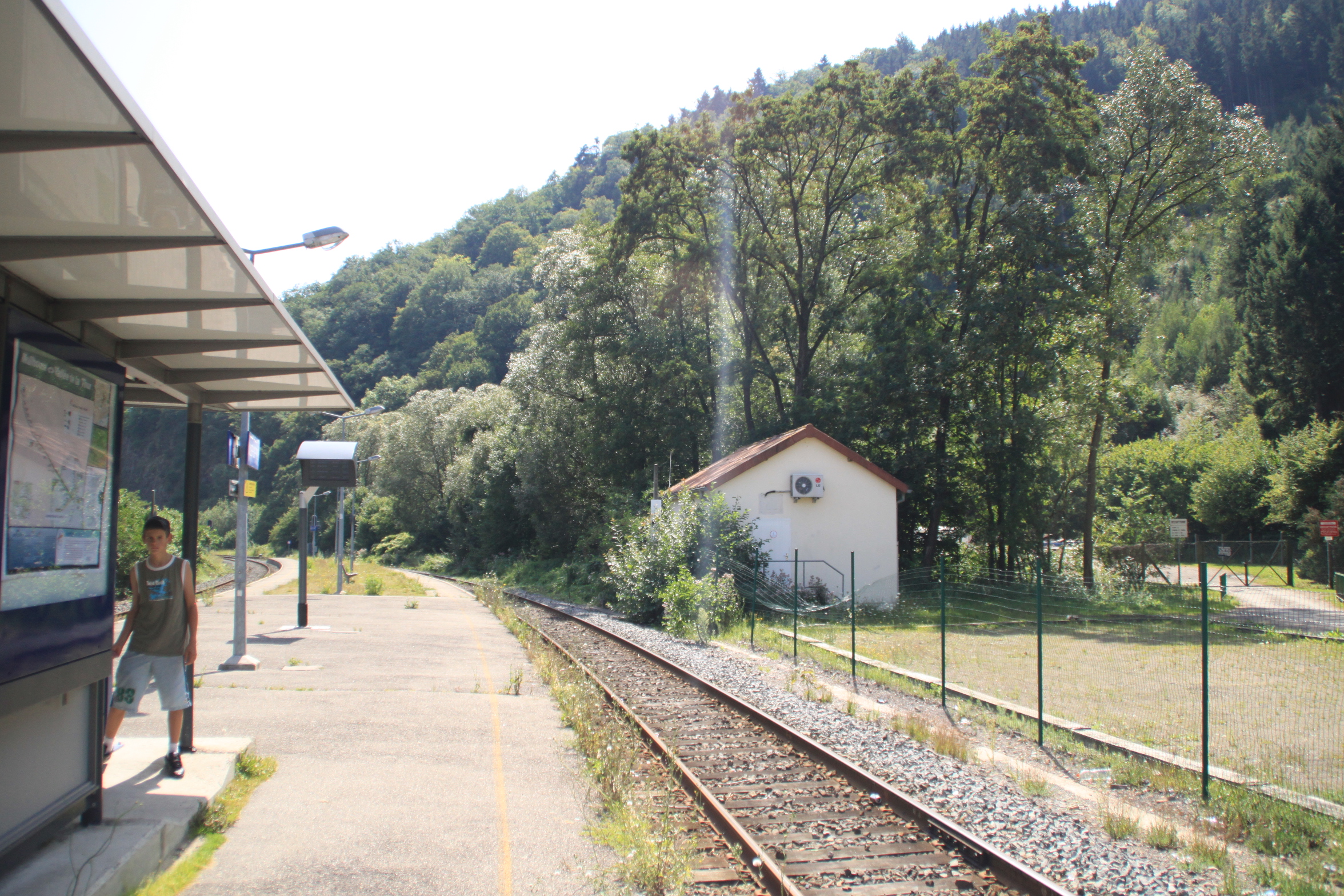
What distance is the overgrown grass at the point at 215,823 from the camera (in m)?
4.46

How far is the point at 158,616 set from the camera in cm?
585

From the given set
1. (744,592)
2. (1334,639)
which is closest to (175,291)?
(1334,639)

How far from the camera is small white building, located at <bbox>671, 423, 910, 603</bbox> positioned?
81.2 feet

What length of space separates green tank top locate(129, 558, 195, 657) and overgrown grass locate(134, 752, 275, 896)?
1.06m

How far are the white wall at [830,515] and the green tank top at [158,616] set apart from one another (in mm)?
18787

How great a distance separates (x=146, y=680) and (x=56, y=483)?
6.77ft

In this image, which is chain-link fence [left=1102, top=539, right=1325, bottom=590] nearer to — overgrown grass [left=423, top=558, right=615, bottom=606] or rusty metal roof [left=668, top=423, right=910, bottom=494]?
rusty metal roof [left=668, top=423, right=910, bottom=494]

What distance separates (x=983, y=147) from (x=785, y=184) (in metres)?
7.51

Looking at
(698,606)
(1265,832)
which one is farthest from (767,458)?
(1265,832)

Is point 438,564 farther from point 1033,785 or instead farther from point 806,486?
point 1033,785

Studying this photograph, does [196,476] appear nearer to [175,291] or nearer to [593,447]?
[175,291]

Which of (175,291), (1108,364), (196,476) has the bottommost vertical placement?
(196,476)

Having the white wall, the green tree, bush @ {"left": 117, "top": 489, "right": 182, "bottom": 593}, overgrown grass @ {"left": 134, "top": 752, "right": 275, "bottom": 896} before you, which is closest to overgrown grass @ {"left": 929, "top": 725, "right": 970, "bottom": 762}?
overgrown grass @ {"left": 134, "top": 752, "right": 275, "bottom": 896}

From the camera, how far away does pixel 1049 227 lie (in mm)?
29938
